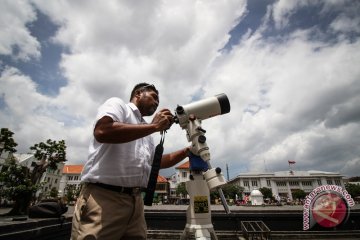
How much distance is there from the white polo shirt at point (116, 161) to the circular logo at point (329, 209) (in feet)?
16.7

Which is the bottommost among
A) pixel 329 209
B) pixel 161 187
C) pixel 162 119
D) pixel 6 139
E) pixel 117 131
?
pixel 329 209

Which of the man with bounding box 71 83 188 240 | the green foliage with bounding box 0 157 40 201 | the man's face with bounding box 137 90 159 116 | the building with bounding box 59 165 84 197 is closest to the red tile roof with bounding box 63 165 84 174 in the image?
the building with bounding box 59 165 84 197

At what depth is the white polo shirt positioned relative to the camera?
1594 millimetres

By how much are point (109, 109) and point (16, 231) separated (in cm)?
163

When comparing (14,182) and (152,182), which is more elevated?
(14,182)

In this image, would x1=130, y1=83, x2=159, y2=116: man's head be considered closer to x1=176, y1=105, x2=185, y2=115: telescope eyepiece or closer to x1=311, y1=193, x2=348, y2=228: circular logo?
x1=176, y1=105, x2=185, y2=115: telescope eyepiece

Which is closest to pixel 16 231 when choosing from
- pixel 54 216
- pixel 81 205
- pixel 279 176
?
pixel 54 216

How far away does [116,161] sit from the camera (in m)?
1.65

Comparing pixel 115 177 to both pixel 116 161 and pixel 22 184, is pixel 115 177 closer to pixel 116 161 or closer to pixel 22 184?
pixel 116 161

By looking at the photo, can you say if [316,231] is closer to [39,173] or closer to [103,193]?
[103,193]

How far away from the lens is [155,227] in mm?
4777

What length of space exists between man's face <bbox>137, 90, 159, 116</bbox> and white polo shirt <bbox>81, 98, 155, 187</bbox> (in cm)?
28

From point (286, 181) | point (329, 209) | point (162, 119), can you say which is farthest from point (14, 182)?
point (286, 181)

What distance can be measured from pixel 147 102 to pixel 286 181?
93.4m
